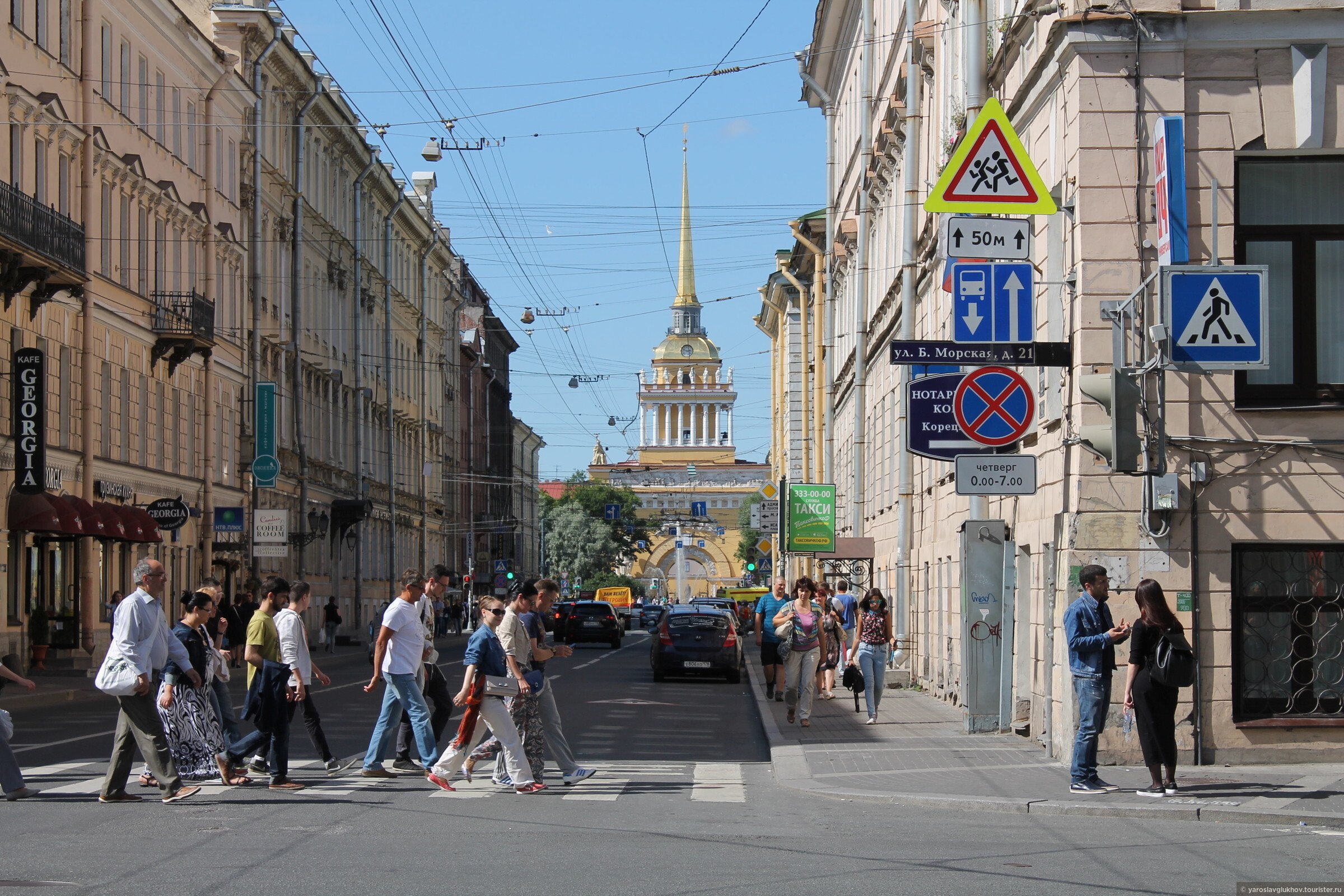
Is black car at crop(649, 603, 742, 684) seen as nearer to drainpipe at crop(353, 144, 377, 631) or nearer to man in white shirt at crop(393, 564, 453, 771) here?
man in white shirt at crop(393, 564, 453, 771)

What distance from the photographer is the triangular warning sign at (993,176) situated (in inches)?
618

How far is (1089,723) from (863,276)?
1021 inches

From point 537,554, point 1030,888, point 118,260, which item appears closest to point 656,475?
point 537,554

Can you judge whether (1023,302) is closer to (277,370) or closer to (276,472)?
(276,472)

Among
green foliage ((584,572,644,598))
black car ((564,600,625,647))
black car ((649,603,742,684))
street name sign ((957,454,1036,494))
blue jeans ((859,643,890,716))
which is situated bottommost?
green foliage ((584,572,644,598))

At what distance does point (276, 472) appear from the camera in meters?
46.6

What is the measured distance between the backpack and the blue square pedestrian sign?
8.15 ft

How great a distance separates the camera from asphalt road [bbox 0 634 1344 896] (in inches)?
387

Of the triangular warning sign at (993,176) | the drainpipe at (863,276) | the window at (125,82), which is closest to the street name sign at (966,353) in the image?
the triangular warning sign at (993,176)

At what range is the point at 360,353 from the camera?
64.1 m

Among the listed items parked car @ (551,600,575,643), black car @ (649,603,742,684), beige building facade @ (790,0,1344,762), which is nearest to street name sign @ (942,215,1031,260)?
beige building facade @ (790,0,1344,762)

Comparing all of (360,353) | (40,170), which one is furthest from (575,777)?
(360,353)

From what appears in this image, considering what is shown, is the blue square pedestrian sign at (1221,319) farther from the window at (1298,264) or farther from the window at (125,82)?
the window at (125,82)

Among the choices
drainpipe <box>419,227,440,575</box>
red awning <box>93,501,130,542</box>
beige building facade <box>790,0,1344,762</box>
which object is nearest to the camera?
beige building facade <box>790,0,1344,762</box>
